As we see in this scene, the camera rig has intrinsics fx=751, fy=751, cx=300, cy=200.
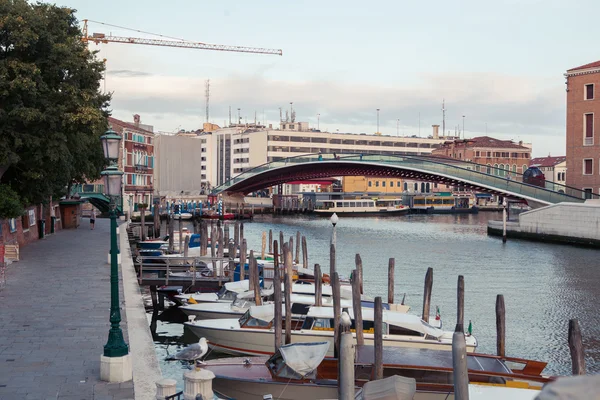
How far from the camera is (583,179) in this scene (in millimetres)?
43812

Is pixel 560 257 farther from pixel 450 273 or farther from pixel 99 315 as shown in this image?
pixel 99 315

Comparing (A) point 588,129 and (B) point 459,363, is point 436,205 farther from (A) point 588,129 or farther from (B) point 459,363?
(B) point 459,363

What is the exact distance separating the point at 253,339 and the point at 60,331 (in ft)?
12.5

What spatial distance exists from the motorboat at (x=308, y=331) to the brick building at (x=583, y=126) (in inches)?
1306

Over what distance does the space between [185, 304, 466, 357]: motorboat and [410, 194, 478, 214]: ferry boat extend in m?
68.6

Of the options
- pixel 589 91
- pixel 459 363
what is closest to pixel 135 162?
pixel 589 91

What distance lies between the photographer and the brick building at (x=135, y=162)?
58.0 metres

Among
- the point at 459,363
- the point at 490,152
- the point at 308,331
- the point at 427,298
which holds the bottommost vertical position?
the point at 308,331

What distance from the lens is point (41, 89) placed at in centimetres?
2116

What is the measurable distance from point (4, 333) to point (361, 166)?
39.5m

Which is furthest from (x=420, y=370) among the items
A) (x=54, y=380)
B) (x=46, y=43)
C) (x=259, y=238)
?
(x=259, y=238)

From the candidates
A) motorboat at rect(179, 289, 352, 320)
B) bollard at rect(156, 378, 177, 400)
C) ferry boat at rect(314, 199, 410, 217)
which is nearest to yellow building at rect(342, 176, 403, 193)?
ferry boat at rect(314, 199, 410, 217)

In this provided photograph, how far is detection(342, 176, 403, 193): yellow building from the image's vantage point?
8444cm

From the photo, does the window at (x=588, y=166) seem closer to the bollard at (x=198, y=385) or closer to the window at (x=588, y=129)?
the window at (x=588, y=129)
